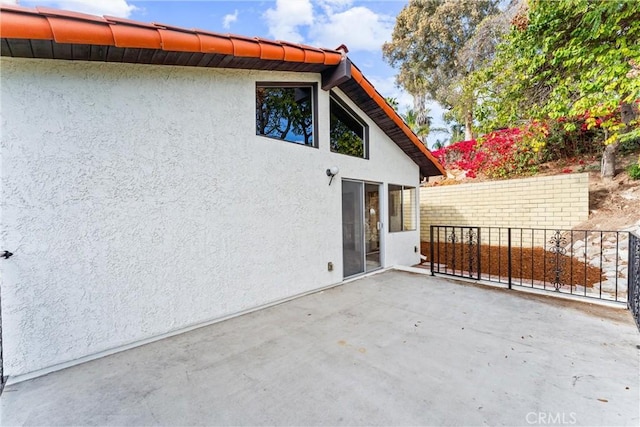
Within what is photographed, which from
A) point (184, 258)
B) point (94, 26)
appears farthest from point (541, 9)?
point (184, 258)

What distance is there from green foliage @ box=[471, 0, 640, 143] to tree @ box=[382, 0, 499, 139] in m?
8.39

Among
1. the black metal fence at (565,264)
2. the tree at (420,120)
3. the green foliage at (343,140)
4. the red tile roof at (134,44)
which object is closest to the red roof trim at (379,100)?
the red tile roof at (134,44)

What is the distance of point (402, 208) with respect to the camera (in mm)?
9164

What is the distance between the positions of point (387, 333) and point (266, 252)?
8.47ft

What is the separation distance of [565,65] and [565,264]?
6026mm

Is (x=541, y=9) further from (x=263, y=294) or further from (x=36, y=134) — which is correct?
(x=36, y=134)

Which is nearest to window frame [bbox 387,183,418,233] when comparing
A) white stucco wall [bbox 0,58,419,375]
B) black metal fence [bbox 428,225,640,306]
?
black metal fence [bbox 428,225,640,306]

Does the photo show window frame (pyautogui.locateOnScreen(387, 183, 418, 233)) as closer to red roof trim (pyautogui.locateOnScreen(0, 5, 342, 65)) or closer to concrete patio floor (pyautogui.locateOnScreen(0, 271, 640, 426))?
concrete patio floor (pyautogui.locateOnScreen(0, 271, 640, 426))

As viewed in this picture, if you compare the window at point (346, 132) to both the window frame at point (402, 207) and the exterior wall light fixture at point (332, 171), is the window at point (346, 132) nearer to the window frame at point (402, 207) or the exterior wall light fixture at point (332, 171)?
the exterior wall light fixture at point (332, 171)

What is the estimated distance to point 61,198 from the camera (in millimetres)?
3219

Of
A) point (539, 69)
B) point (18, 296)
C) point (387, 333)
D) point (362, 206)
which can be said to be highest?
point (539, 69)

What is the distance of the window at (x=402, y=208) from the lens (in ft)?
28.0

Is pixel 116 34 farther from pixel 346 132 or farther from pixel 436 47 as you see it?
pixel 436 47

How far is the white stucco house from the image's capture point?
302 centimetres
